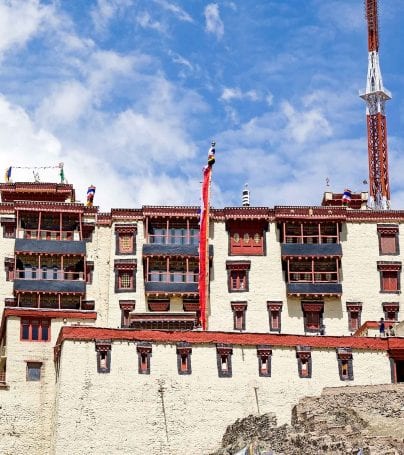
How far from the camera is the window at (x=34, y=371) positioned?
69.2 metres

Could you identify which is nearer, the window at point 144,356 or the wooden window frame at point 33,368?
the window at point 144,356

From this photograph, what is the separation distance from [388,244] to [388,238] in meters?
0.47

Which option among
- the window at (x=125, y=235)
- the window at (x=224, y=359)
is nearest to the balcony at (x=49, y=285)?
the window at (x=125, y=235)

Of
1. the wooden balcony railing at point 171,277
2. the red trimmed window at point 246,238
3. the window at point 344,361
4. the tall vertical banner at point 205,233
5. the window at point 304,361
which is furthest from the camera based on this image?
the red trimmed window at point 246,238

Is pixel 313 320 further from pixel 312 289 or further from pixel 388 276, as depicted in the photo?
pixel 388 276

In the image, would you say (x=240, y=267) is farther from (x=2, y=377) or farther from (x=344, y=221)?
(x=2, y=377)

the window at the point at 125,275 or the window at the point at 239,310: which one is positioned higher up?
the window at the point at 125,275

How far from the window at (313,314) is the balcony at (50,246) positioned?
1625 centimetres

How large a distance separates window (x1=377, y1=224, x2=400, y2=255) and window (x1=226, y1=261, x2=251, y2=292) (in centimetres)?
990

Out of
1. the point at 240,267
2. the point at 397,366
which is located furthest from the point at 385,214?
the point at 397,366

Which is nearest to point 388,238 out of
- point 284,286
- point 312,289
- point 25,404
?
point 312,289

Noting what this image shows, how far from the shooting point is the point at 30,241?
79.4 metres

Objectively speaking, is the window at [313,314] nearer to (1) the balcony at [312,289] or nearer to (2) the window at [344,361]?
(1) the balcony at [312,289]

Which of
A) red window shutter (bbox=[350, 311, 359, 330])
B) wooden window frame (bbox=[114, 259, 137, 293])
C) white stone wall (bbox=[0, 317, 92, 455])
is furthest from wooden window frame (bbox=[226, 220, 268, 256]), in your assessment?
white stone wall (bbox=[0, 317, 92, 455])
